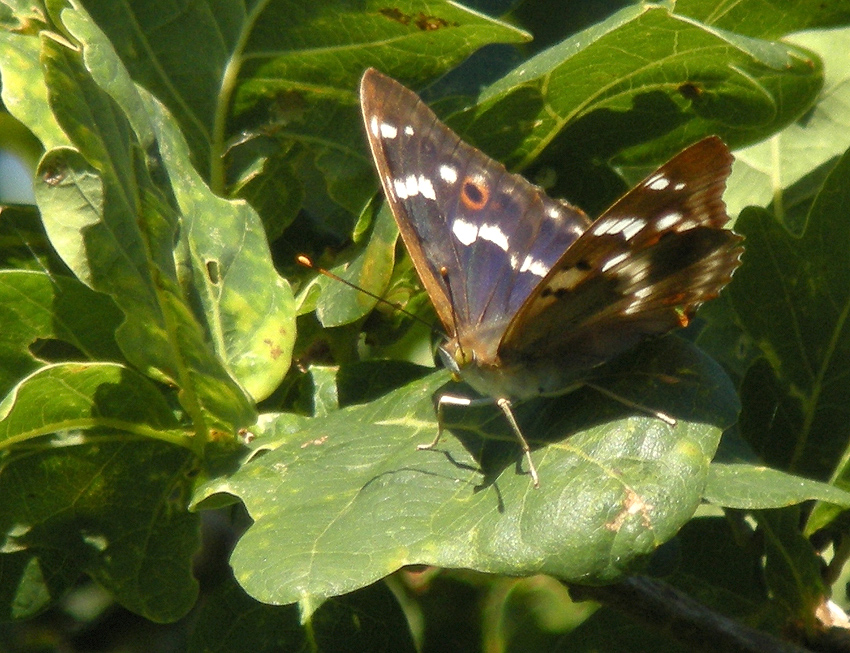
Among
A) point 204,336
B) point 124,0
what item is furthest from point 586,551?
point 124,0

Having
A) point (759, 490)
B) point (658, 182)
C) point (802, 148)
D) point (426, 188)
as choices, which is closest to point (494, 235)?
point (426, 188)

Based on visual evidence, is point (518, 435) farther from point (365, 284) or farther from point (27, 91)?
point (27, 91)

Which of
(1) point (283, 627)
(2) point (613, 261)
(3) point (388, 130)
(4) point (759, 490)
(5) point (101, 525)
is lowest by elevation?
(1) point (283, 627)

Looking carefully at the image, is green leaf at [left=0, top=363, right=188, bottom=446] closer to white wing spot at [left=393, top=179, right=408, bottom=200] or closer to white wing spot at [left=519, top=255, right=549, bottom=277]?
white wing spot at [left=393, top=179, right=408, bottom=200]

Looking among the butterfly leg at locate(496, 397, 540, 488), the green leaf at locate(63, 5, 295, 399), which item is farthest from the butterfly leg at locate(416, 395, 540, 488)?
the green leaf at locate(63, 5, 295, 399)

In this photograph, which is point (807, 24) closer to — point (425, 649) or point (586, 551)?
point (586, 551)

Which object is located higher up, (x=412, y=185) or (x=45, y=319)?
(x=412, y=185)
